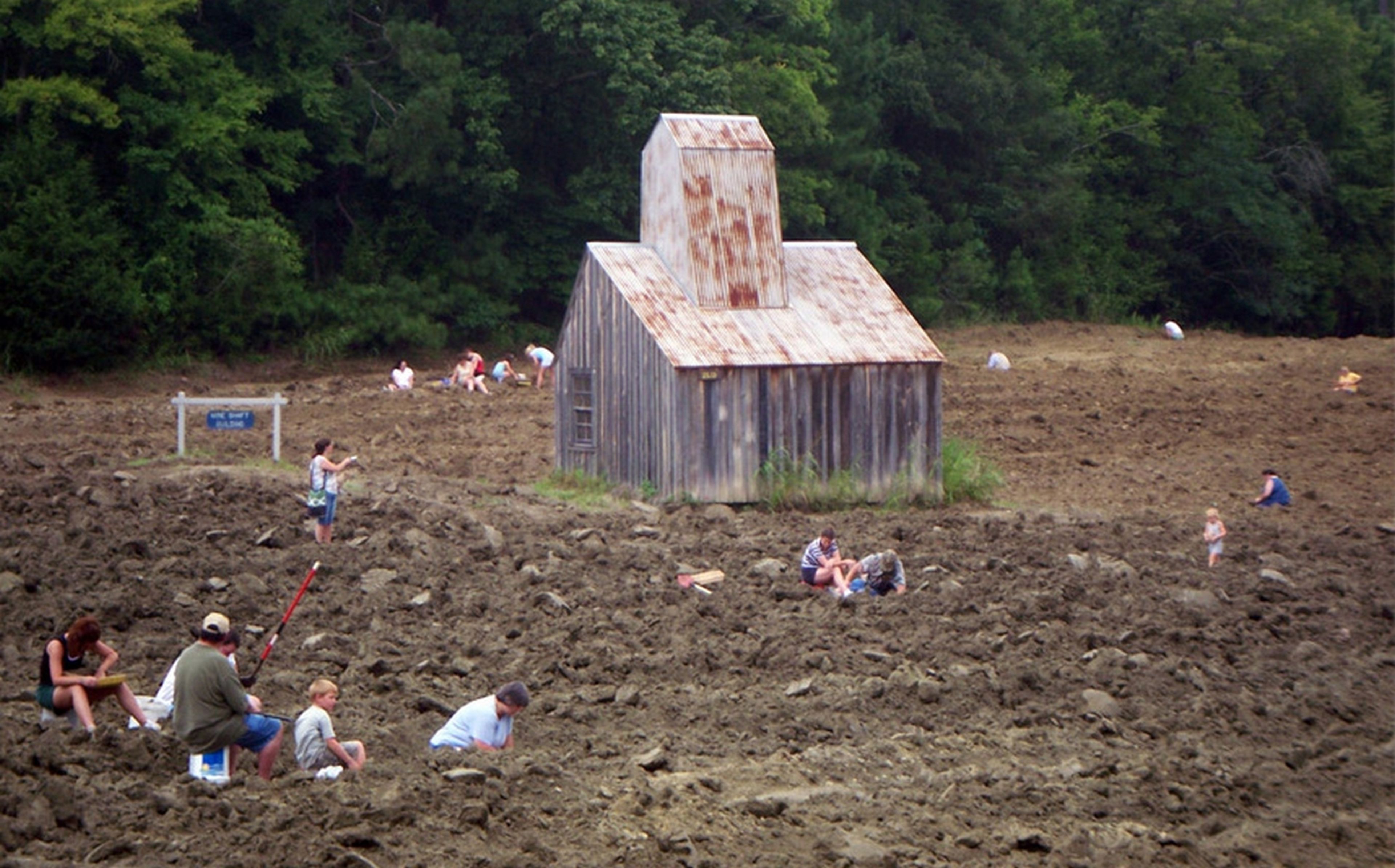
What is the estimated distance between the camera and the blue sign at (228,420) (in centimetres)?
2189

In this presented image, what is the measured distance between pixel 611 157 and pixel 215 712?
34.4m

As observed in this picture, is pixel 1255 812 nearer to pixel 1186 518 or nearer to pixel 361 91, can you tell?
pixel 1186 518

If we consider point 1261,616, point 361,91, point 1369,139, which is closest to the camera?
point 1261,616

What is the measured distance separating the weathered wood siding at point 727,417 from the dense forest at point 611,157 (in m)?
14.2

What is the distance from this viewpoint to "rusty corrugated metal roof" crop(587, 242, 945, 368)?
23.8 meters

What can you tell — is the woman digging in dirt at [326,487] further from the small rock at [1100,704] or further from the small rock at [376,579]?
the small rock at [1100,704]

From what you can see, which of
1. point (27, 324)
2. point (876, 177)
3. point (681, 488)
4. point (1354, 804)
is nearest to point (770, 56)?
point (876, 177)

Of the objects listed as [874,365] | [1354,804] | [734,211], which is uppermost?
[734,211]

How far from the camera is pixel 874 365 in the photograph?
24719 millimetres

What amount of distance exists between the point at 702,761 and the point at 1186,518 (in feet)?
46.0

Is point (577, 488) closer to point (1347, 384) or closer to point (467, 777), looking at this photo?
point (467, 777)

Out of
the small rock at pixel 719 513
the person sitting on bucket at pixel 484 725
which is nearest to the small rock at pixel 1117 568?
the small rock at pixel 719 513

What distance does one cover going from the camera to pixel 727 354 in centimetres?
2367

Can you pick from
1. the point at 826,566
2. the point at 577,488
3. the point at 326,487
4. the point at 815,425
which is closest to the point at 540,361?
the point at 577,488
